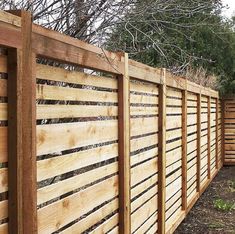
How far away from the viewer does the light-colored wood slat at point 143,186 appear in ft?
11.5

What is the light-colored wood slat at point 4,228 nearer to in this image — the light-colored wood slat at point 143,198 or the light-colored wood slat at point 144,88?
the light-colored wood slat at point 143,198

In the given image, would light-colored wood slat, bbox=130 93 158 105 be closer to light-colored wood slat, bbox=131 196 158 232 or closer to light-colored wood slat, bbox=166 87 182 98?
light-colored wood slat, bbox=166 87 182 98

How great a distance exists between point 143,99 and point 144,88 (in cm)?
11

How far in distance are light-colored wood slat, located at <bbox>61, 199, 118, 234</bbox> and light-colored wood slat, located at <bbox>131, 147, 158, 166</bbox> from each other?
0.53 metres

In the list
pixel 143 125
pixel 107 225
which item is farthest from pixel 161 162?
pixel 107 225

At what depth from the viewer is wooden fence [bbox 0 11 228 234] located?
1.76 m

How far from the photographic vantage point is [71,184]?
2.30 m

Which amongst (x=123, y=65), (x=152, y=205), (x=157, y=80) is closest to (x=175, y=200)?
(x=152, y=205)

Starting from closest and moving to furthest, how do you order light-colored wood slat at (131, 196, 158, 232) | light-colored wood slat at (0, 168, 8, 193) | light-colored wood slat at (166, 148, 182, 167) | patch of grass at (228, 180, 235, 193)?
light-colored wood slat at (0, 168, 8, 193)
light-colored wood slat at (131, 196, 158, 232)
light-colored wood slat at (166, 148, 182, 167)
patch of grass at (228, 180, 235, 193)

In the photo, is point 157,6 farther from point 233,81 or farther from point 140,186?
point 233,81

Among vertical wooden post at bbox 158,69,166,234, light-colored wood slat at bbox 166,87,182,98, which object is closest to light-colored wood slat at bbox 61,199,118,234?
vertical wooden post at bbox 158,69,166,234

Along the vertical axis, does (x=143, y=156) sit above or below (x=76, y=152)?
below

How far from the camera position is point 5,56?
1752 mm

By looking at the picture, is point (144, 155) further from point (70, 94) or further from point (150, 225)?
point (70, 94)
